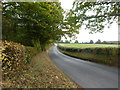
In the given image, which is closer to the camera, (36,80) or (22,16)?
(36,80)

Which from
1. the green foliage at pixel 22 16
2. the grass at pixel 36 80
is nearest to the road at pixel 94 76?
the grass at pixel 36 80

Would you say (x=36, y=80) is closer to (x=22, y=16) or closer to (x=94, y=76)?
(x=94, y=76)

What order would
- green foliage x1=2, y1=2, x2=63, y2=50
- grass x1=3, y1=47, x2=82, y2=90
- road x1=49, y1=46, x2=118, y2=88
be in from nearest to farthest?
grass x1=3, y1=47, x2=82, y2=90 → road x1=49, y1=46, x2=118, y2=88 → green foliage x1=2, y1=2, x2=63, y2=50

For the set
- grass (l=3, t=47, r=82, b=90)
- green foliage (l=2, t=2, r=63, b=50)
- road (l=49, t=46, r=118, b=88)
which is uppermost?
green foliage (l=2, t=2, r=63, b=50)

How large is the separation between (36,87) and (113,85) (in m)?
3.39

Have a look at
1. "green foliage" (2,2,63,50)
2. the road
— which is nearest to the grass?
the road

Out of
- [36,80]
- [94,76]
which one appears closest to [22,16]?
[36,80]

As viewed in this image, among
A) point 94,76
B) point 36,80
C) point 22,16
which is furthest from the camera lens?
point 22,16

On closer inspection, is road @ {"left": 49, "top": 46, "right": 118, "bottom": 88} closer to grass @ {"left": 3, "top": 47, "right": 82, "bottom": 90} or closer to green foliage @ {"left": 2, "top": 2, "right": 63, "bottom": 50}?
grass @ {"left": 3, "top": 47, "right": 82, "bottom": 90}

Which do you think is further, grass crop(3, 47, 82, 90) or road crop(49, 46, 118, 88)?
road crop(49, 46, 118, 88)

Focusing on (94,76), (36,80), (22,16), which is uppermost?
(22,16)

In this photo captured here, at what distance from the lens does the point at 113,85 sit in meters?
3.51

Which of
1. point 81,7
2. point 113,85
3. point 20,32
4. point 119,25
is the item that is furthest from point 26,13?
point 119,25

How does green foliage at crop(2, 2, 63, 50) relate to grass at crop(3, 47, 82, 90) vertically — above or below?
above
